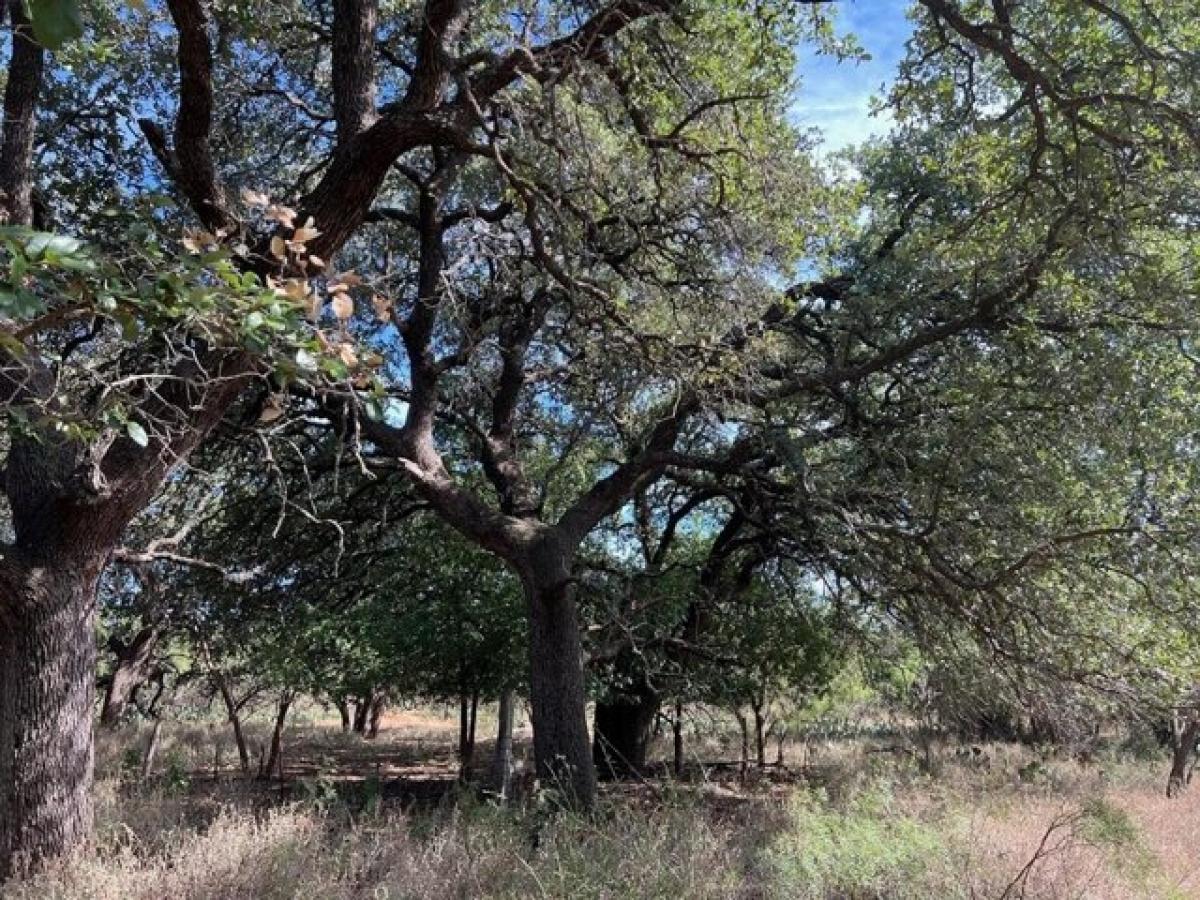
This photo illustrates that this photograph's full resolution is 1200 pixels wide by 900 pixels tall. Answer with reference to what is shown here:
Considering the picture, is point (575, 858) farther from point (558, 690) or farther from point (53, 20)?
point (53, 20)

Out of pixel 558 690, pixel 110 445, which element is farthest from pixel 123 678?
pixel 110 445

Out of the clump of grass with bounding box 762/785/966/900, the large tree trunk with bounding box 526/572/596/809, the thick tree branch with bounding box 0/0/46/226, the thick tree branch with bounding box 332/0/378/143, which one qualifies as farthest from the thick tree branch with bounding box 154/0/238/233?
the clump of grass with bounding box 762/785/966/900

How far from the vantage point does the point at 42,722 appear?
523cm

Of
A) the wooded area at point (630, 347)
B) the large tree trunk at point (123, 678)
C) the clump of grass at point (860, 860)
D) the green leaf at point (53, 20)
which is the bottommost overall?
the clump of grass at point (860, 860)

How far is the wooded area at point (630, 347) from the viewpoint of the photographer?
5.48 metres

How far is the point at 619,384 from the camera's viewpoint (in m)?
8.33

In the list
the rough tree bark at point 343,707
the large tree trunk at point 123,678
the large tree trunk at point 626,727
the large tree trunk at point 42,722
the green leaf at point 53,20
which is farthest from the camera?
the large tree trunk at point 123,678

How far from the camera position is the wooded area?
5.48 meters

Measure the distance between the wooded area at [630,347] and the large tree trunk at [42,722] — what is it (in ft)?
0.07

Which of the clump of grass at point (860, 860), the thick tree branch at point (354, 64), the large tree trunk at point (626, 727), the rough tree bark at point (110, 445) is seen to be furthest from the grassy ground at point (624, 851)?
the large tree trunk at point (626, 727)

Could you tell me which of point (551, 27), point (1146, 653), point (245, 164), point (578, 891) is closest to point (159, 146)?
point (245, 164)

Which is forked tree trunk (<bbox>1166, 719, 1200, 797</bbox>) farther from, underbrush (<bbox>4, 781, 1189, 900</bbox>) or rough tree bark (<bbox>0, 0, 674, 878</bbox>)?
rough tree bark (<bbox>0, 0, 674, 878</bbox>)

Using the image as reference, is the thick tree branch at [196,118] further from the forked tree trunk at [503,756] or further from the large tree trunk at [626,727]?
the large tree trunk at [626,727]

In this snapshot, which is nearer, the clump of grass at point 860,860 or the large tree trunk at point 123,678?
the clump of grass at point 860,860
